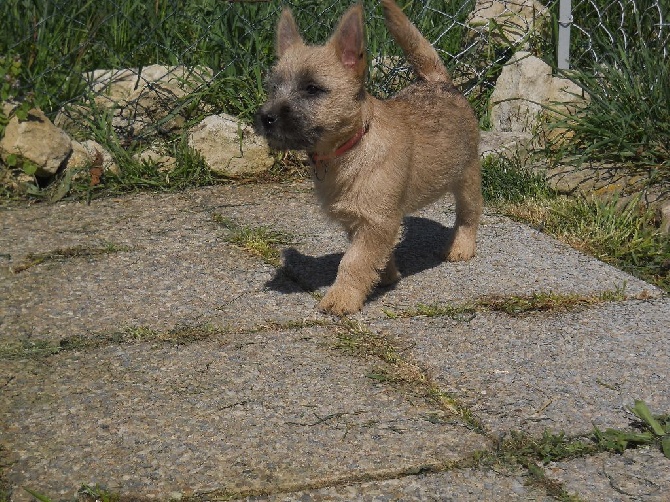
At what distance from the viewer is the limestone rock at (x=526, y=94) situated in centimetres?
610

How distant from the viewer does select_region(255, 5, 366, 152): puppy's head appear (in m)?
3.83

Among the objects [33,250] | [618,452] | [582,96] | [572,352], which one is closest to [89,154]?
[33,250]

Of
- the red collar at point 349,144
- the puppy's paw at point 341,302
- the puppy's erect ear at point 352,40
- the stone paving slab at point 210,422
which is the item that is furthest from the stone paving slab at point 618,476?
the puppy's erect ear at point 352,40

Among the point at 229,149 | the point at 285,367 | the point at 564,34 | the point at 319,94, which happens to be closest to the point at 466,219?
the point at 319,94

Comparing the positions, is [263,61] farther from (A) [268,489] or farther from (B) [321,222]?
(A) [268,489]

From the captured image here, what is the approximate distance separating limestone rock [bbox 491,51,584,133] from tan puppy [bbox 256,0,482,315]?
1.84 metres

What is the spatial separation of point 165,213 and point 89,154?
2.64 ft

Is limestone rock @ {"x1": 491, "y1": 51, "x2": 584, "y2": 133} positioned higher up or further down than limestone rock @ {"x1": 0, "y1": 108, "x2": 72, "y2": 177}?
higher up

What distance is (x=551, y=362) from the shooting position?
3.50 m

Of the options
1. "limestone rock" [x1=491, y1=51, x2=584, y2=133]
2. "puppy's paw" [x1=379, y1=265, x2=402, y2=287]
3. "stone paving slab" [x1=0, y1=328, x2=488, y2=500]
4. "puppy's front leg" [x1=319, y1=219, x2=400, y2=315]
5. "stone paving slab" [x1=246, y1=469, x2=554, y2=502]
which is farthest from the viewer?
"limestone rock" [x1=491, y1=51, x2=584, y2=133]

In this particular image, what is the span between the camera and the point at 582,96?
5.84m

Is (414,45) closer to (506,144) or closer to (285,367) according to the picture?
(506,144)

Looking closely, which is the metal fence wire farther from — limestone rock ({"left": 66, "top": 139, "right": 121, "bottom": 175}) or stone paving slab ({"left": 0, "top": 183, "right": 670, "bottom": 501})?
stone paving slab ({"left": 0, "top": 183, "right": 670, "bottom": 501})

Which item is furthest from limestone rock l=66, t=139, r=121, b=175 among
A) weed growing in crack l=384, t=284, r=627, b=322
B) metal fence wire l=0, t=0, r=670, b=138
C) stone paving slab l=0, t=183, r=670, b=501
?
weed growing in crack l=384, t=284, r=627, b=322
